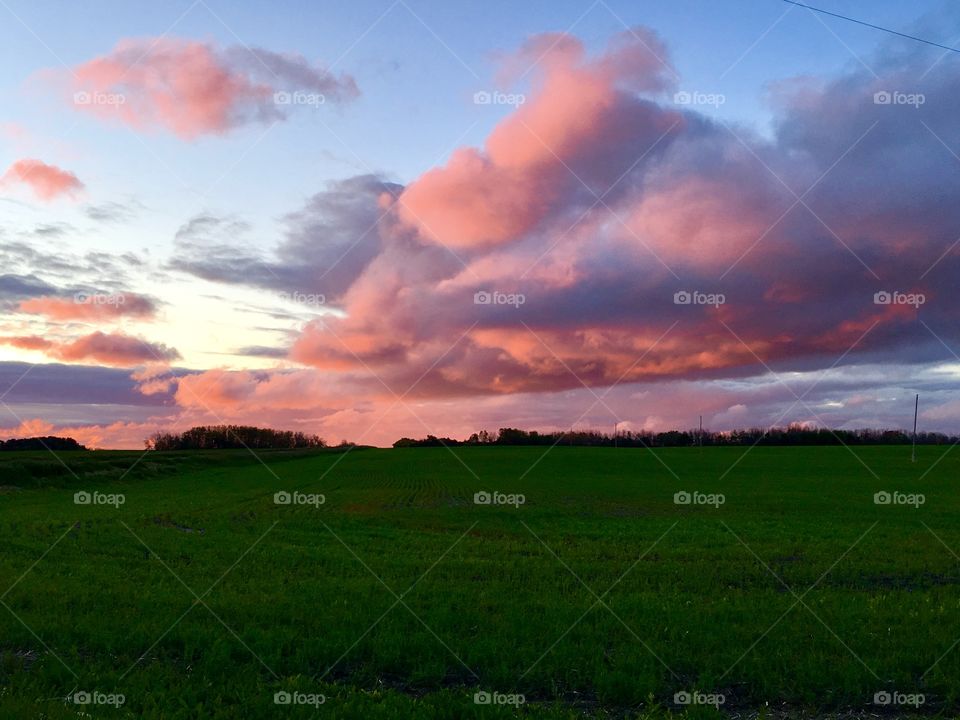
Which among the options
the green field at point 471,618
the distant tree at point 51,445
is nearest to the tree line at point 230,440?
the distant tree at point 51,445

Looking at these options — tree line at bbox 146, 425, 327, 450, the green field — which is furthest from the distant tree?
the green field

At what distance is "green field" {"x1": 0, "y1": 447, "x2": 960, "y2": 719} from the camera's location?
9305 millimetres

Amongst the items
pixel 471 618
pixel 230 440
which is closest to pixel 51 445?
pixel 230 440

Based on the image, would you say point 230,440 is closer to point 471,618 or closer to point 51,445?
point 51,445

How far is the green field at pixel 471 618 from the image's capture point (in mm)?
9305

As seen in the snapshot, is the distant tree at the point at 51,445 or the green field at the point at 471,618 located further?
the distant tree at the point at 51,445

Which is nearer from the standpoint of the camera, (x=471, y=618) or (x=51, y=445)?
(x=471, y=618)

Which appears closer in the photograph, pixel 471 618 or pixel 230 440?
pixel 471 618

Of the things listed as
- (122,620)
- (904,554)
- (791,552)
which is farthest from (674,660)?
(904,554)

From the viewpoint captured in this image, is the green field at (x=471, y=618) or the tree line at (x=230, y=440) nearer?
the green field at (x=471, y=618)

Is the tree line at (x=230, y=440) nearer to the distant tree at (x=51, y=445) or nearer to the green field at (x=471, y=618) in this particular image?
the distant tree at (x=51, y=445)

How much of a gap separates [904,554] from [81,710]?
21960 millimetres

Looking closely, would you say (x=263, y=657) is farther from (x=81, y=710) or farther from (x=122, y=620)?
(x=122, y=620)

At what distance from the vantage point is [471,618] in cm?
1244
